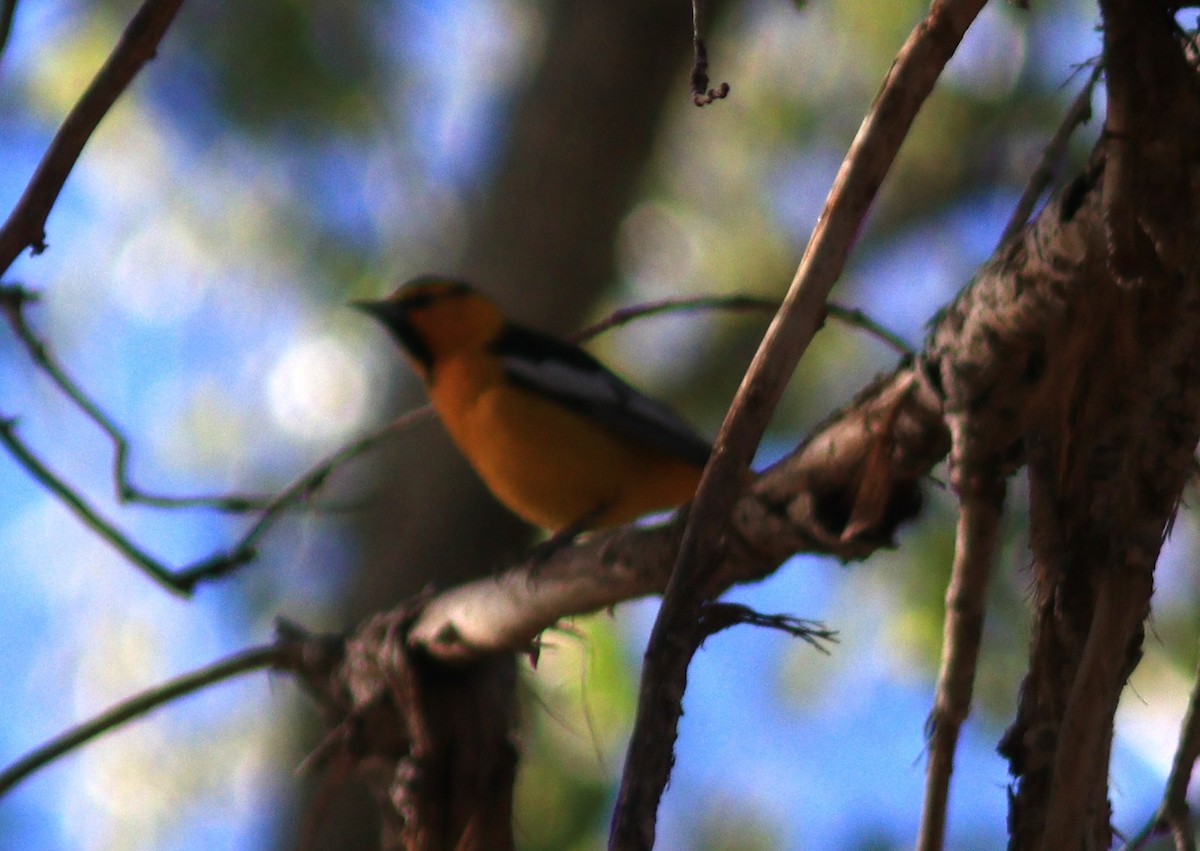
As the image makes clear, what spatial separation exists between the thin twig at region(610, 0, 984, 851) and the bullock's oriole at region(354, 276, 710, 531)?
2.18 meters

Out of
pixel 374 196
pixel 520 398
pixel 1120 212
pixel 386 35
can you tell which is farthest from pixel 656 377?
pixel 1120 212

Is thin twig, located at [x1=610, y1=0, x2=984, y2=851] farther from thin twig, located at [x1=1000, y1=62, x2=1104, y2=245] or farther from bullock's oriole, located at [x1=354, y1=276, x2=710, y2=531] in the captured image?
bullock's oriole, located at [x1=354, y1=276, x2=710, y2=531]

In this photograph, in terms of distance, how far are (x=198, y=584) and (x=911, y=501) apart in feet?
4.45

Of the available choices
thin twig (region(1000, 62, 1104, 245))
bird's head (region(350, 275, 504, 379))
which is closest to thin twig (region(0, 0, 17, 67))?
thin twig (region(1000, 62, 1104, 245))

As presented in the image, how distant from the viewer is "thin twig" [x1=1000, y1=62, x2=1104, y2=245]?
152 centimetres

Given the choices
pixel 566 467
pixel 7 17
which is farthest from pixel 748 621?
pixel 566 467

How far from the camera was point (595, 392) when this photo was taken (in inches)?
146

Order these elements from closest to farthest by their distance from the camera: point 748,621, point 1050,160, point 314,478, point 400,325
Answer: point 748,621, point 1050,160, point 314,478, point 400,325

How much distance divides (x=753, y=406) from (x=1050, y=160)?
0.63 metres

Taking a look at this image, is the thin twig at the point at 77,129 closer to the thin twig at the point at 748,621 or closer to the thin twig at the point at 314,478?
the thin twig at the point at 748,621

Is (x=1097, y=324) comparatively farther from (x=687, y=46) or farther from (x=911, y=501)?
(x=687, y=46)

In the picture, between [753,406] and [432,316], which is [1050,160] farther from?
[432,316]

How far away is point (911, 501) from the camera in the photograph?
1.68 meters

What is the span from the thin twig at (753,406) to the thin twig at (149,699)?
4.91 ft
